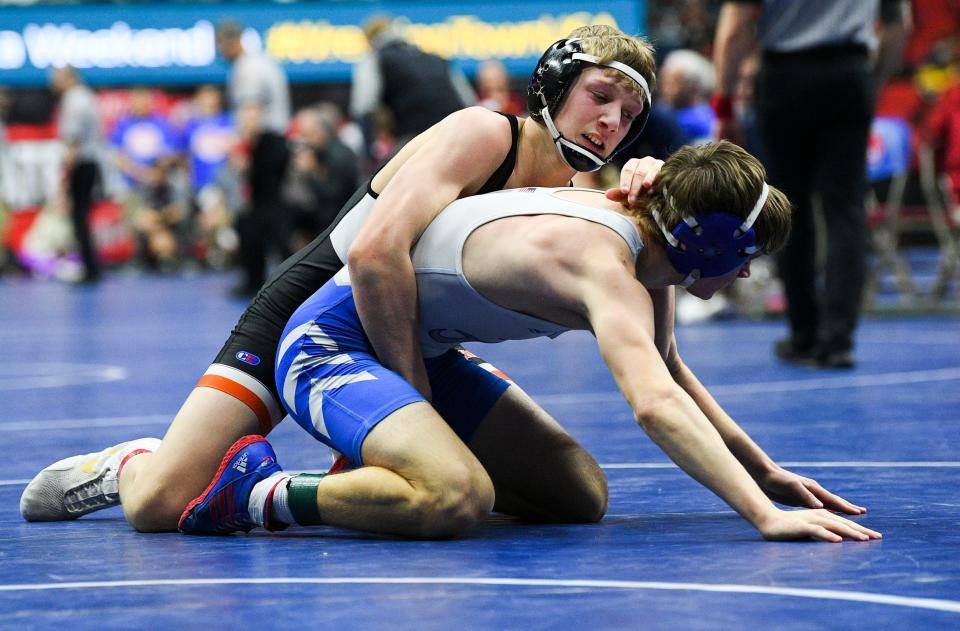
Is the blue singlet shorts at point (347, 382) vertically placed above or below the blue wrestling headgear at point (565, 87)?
below

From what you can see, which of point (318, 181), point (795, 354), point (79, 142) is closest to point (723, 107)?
→ point (795, 354)

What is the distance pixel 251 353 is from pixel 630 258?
0.99 meters

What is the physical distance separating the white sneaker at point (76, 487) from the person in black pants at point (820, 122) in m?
3.65

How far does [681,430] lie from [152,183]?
17345 millimetres

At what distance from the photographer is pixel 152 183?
64.5ft

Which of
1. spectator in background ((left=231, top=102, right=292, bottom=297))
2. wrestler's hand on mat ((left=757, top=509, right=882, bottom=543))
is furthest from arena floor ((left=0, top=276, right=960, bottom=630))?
spectator in background ((left=231, top=102, right=292, bottom=297))

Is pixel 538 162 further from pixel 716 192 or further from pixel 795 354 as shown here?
pixel 795 354

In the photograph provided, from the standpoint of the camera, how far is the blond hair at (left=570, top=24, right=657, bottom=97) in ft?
11.6

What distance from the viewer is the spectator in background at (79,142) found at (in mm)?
15523

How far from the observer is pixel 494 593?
8.55 ft

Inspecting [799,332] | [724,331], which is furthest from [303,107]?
[799,332]

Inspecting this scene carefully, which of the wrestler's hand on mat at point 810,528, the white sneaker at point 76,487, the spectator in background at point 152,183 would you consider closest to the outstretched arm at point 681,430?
the wrestler's hand on mat at point 810,528

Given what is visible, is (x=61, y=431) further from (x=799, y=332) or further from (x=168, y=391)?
(x=799, y=332)

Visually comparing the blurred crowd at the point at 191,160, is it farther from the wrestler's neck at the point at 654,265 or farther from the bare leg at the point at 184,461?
the wrestler's neck at the point at 654,265
